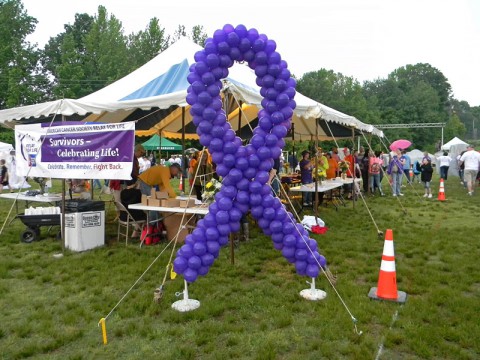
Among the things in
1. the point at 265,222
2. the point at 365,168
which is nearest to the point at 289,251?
the point at 265,222

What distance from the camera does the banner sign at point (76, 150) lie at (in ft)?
19.7

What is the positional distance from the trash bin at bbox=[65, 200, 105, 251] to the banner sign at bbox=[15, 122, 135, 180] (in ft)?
1.93

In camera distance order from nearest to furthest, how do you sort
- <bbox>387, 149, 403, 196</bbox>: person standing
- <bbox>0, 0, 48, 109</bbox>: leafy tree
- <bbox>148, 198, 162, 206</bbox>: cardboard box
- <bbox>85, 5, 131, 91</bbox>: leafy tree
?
<bbox>148, 198, 162, 206</bbox>: cardboard box, <bbox>387, 149, 403, 196</bbox>: person standing, <bbox>0, 0, 48, 109</bbox>: leafy tree, <bbox>85, 5, 131, 91</bbox>: leafy tree

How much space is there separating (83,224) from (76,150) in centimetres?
121

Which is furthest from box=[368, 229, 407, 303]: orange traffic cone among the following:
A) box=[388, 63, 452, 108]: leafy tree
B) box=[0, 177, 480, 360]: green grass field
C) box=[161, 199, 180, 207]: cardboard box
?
box=[388, 63, 452, 108]: leafy tree

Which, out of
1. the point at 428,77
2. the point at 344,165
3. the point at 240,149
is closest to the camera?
the point at 240,149

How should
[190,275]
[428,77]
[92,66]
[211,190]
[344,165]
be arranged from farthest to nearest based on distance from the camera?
[428,77] → [92,66] → [344,165] → [211,190] → [190,275]

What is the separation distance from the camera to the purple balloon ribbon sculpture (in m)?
4.41

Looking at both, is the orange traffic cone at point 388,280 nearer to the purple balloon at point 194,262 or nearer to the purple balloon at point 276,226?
the purple balloon at point 276,226

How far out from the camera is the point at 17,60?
41156 millimetres

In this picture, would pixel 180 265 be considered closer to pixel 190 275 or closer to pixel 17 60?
pixel 190 275

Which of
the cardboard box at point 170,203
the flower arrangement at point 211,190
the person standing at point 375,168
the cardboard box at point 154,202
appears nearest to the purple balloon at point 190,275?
the flower arrangement at point 211,190

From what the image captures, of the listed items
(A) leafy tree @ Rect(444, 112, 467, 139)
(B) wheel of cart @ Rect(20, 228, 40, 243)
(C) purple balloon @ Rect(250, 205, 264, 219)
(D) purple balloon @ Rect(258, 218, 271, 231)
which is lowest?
(B) wheel of cart @ Rect(20, 228, 40, 243)

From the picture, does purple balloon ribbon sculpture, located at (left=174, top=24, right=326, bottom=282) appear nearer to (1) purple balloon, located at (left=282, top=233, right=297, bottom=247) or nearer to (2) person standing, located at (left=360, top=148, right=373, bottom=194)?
(1) purple balloon, located at (left=282, top=233, right=297, bottom=247)
